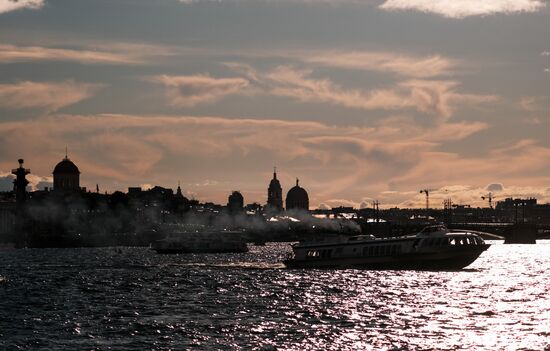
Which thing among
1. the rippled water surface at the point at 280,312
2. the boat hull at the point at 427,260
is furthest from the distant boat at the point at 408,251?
the rippled water surface at the point at 280,312

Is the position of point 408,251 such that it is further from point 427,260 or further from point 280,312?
point 280,312

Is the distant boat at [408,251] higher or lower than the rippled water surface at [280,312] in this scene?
higher

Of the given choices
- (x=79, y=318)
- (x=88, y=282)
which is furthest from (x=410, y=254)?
(x=79, y=318)

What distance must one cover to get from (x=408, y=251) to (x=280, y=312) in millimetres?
58067

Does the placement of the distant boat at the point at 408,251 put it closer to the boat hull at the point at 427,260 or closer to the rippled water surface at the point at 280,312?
the boat hull at the point at 427,260

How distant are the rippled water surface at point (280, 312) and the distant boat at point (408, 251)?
376 centimetres

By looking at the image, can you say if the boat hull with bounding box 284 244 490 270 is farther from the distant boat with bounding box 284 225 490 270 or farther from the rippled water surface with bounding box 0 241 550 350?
the rippled water surface with bounding box 0 241 550 350

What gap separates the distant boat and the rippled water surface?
3.76 metres

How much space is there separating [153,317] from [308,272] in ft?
217

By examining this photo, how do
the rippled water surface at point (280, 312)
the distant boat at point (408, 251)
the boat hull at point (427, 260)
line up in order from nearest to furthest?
1. the rippled water surface at point (280, 312)
2. the boat hull at point (427, 260)
3. the distant boat at point (408, 251)

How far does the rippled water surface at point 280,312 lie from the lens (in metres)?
65.7

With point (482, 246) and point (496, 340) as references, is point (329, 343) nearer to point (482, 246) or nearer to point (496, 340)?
point (496, 340)

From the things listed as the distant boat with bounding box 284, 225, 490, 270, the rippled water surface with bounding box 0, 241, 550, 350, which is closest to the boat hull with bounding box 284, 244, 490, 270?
the distant boat with bounding box 284, 225, 490, 270

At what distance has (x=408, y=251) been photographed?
139750mm
